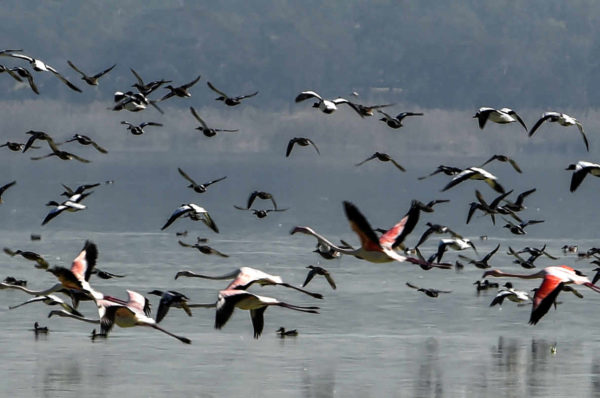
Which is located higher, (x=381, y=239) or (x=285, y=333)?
(x=381, y=239)

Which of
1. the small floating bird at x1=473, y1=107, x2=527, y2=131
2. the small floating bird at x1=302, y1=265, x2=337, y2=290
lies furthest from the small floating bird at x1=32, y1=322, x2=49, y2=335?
the small floating bird at x1=473, y1=107, x2=527, y2=131

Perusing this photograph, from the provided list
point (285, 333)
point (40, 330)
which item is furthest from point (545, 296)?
point (40, 330)

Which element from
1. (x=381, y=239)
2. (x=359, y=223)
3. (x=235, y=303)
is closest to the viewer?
(x=359, y=223)

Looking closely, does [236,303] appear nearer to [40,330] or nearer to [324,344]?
[324,344]

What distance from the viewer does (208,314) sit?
5591 cm

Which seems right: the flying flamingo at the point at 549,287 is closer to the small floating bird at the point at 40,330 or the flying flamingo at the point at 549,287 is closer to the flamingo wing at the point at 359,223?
the flamingo wing at the point at 359,223

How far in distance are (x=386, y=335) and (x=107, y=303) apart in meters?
20.4

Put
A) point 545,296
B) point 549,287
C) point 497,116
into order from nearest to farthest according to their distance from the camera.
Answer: point 545,296 < point 549,287 < point 497,116

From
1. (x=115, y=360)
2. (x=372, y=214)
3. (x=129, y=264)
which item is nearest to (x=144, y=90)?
(x=115, y=360)

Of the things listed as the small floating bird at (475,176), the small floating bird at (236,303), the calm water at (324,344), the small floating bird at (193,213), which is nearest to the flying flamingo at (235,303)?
the small floating bird at (236,303)

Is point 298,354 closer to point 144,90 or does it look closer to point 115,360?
point 115,360

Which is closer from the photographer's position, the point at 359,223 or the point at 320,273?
the point at 359,223

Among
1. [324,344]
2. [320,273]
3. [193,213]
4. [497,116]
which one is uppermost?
[497,116]

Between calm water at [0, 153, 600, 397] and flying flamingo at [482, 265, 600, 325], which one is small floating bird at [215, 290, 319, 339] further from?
calm water at [0, 153, 600, 397]
